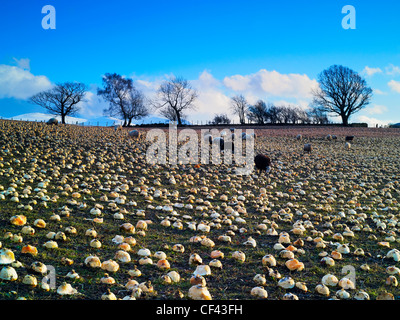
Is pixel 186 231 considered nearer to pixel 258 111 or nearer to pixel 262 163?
pixel 262 163

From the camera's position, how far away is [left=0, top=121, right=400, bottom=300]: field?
4.23 metres

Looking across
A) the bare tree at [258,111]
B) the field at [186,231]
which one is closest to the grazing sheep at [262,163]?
the field at [186,231]

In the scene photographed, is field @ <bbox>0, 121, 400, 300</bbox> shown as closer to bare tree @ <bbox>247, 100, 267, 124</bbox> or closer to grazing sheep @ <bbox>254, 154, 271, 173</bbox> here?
grazing sheep @ <bbox>254, 154, 271, 173</bbox>

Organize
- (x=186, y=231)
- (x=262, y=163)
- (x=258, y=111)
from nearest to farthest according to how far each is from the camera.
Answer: (x=186, y=231), (x=262, y=163), (x=258, y=111)

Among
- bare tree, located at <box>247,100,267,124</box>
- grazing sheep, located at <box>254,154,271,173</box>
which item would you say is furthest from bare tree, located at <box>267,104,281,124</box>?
grazing sheep, located at <box>254,154,271,173</box>

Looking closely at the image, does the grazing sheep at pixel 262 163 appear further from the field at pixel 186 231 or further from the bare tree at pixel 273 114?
the bare tree at pixel 273 114

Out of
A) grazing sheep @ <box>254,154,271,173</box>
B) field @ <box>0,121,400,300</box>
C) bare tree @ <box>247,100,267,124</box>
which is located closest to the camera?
field @ <box>0,121,400,300</box>

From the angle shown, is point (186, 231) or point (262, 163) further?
point (262, 163)

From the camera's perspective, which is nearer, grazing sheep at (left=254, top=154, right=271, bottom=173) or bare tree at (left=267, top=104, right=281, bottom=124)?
grazing sheep at (left=254, top=154, right=271, bottom=173)

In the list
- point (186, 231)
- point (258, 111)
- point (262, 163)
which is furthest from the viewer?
point (258, 111)

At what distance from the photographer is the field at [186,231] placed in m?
4.23

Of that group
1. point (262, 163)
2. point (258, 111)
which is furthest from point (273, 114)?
point (262, 163)

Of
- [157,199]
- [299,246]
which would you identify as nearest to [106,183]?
[157,199]

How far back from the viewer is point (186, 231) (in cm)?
645
